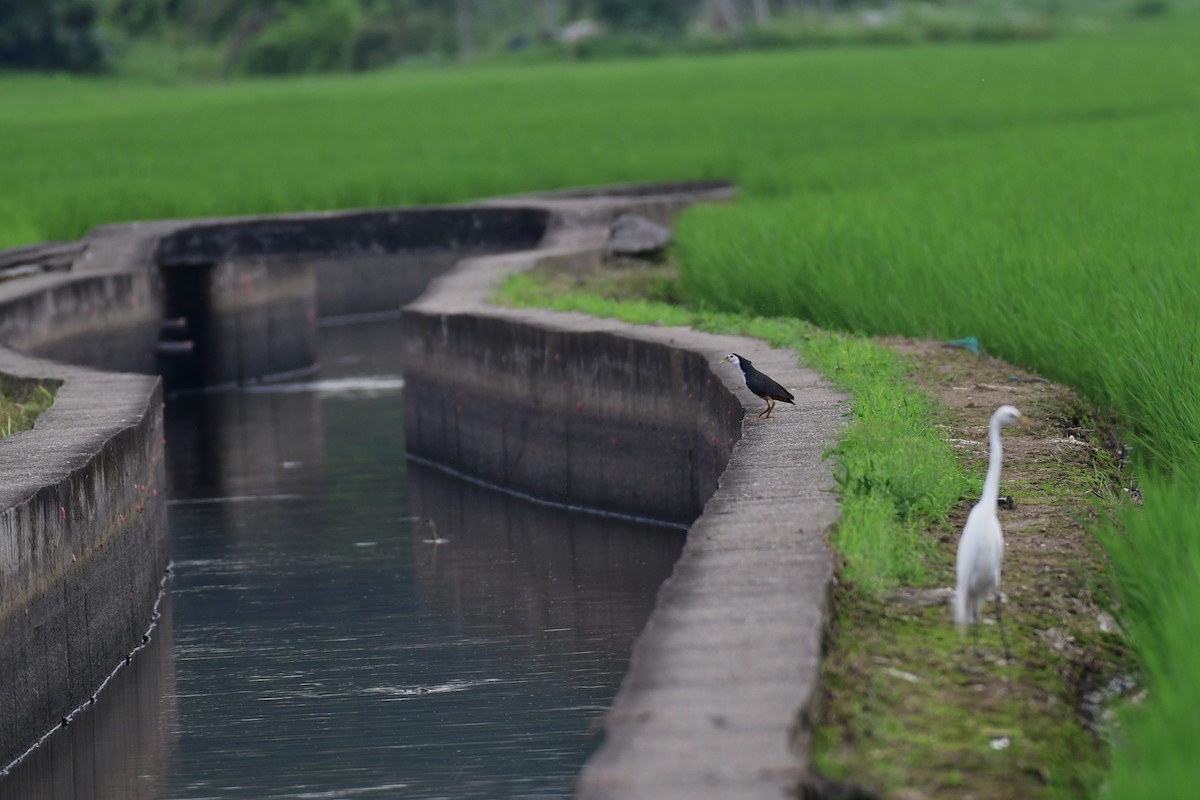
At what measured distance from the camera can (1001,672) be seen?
17.7 ft

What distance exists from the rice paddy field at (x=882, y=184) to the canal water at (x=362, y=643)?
2271 mm

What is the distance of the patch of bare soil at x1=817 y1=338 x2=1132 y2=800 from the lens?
185 inches

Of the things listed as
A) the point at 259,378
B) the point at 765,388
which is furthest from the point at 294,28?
the point at 765,388

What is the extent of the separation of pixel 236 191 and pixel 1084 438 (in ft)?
42.7

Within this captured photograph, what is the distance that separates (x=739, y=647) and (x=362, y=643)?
4.69m

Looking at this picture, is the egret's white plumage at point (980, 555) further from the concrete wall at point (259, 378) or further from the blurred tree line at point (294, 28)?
the blurred tree line at point (294, 28)

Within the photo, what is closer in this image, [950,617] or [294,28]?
[950,617]

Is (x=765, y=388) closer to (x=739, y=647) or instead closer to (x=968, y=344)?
(x=968, y=344)

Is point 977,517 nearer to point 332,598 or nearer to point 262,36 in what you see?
point 332,598

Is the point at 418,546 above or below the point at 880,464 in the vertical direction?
below

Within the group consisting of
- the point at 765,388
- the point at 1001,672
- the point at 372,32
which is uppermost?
the point at 372,32

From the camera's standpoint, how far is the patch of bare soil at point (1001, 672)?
4691 mm

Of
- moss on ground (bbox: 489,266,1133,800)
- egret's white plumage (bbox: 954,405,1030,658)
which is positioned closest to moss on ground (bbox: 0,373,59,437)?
moss on ground (bbox: 489,266,1133,800)

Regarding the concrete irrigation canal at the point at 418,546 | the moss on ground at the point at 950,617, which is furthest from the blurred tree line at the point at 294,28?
the moss on ground at the point at 950,617
